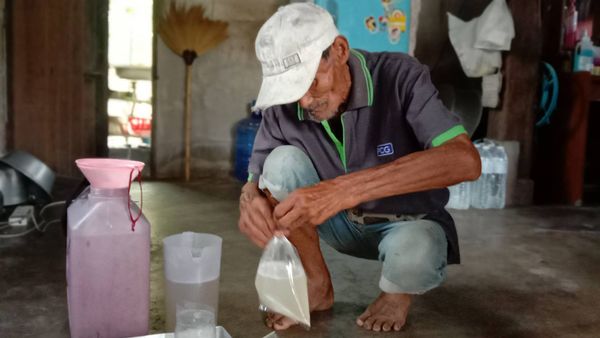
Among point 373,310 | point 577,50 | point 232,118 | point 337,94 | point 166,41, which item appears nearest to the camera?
point 337,94

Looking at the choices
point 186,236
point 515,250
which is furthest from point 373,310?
point 515,250

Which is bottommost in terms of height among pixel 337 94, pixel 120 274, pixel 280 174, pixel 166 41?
pixel 120 274

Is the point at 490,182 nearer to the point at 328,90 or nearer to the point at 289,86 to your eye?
the point at 328,90

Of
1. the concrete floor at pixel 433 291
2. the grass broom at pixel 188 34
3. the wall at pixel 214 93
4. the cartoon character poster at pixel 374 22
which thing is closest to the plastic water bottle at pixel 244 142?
the wall at pixel 214 93

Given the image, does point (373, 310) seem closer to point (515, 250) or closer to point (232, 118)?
point (515, 250)

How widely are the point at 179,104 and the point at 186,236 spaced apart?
3589 millimetres

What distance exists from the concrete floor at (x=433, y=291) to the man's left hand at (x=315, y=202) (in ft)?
1.46

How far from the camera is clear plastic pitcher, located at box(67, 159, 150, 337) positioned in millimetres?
1505

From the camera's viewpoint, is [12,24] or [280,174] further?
[12,24]

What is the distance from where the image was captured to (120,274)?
155 centimetres

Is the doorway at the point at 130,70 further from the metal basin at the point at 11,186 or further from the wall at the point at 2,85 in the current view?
the metal basin at the point at 11,186

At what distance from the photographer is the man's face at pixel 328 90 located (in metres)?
1.64

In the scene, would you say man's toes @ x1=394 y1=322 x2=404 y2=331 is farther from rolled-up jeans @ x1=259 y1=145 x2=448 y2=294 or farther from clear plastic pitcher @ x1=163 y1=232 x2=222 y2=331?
clear plastic pitcher @ x1=163 y1=232 x2=222 y2=331

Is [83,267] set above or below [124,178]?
below
